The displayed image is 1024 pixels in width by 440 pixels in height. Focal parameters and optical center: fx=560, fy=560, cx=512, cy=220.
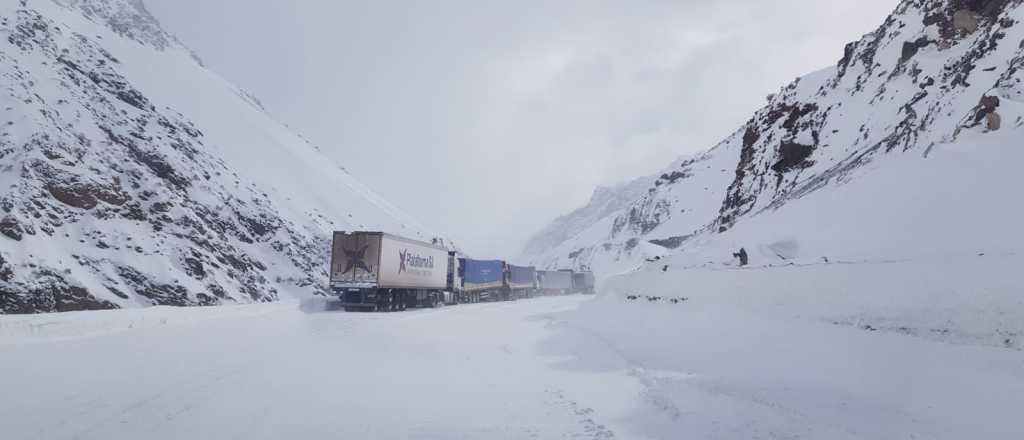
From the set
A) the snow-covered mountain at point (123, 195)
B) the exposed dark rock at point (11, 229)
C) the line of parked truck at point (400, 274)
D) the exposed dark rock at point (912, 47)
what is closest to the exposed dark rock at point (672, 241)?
the line of parked truck at point (400, 274)

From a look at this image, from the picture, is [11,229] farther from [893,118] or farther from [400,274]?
[893,118]

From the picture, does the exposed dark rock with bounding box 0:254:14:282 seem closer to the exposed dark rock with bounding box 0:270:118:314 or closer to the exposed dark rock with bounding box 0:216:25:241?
the exposed dark rock with bounding box 0:270:118:314

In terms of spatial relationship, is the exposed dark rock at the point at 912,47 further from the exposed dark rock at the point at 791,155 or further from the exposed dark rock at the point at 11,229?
the exposed dark rock at the point at 11,229

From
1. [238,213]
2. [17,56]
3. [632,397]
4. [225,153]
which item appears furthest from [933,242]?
[225,153]

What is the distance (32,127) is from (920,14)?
184ft

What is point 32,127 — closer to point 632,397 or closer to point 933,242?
point 632,397

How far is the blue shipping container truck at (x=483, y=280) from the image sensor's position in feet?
→ 162

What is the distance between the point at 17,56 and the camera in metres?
44.8

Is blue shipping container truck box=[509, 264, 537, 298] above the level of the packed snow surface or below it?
above

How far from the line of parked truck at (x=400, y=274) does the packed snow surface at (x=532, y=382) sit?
13.9 m

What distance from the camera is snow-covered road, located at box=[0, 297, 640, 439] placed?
7.09m

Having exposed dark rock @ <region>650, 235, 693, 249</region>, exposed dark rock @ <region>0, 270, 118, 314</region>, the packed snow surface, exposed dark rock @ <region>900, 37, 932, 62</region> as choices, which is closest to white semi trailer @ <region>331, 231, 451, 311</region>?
exposed dark rock @ <region>0, 270, 118, 314</region>

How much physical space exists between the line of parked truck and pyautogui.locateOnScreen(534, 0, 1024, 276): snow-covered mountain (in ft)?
51.9

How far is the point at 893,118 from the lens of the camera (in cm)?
2722
